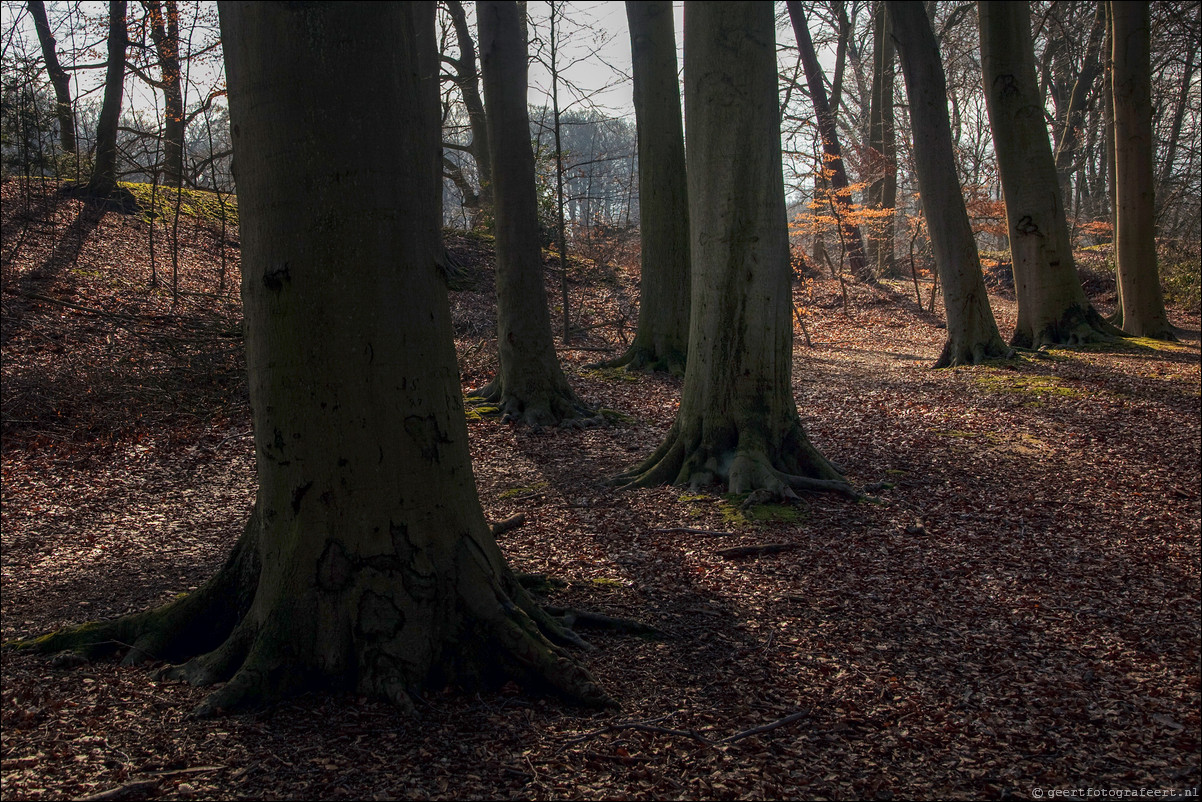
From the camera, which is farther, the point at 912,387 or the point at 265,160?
the point at 912,387

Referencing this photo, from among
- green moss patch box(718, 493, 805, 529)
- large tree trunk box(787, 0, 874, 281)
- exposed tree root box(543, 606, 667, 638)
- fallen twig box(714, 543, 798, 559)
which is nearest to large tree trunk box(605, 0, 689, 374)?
green moss patch box(718, 493, 805, 529)

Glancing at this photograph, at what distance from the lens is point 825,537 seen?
5.14 meters

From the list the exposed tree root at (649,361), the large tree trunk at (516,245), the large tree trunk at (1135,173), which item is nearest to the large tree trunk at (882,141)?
the large tree trunk at (1135,173)

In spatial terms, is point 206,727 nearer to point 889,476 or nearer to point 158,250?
point 889,476

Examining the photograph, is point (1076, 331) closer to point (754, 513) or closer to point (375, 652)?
point (754, 513)

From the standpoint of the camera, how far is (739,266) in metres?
5.94

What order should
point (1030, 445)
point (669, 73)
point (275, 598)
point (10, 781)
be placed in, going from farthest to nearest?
point (669, 73) < point (1030, 445) < point (275, 598) < point (10, 781)

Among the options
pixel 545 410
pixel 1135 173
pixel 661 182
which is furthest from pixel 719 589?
pixel 1135 173

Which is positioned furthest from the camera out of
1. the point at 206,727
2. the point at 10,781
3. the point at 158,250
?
the point at 158,250

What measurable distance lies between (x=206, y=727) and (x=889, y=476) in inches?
205

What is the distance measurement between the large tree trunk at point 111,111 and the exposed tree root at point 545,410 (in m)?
8.36

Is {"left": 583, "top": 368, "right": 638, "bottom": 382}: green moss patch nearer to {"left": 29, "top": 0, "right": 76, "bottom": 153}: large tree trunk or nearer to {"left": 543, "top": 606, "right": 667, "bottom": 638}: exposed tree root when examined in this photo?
{"left": 543, "top": 606, "right": 667, "bottom": 638}: exposed tree root

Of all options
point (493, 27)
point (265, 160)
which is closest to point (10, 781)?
point (265, 160)

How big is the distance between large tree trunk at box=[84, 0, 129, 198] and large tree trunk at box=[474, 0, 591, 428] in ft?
23.5
